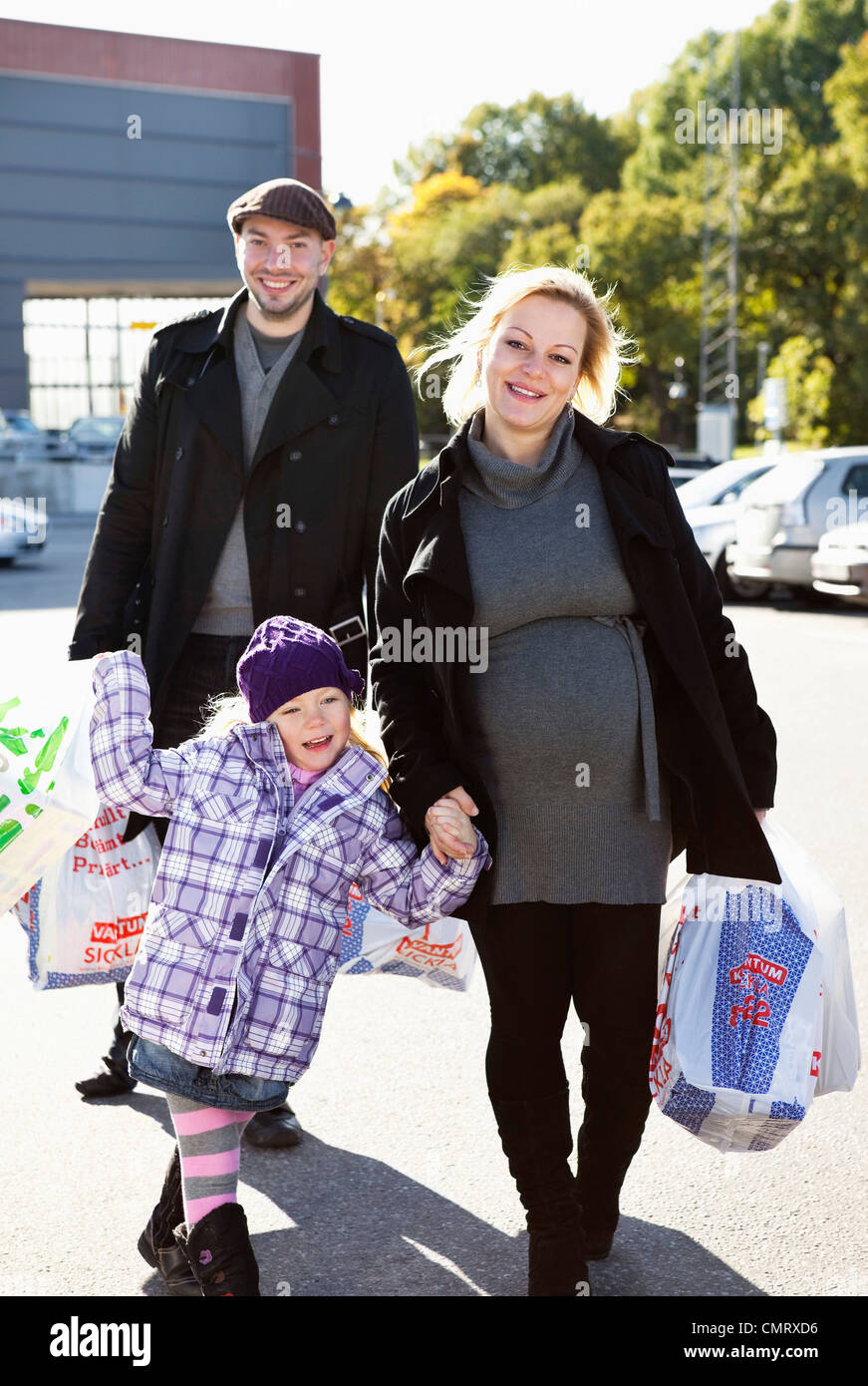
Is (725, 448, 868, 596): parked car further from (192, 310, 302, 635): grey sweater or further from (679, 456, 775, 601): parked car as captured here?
(192, 310, 302, 635): grey sweater

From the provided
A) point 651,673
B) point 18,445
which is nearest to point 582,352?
point 651,673

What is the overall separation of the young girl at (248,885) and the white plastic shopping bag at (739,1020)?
1.89 ft

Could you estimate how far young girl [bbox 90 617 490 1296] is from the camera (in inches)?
107

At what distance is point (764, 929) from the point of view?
10.1ft

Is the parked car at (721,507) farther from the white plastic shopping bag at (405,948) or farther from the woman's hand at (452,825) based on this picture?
the woman's hand at (452,825)

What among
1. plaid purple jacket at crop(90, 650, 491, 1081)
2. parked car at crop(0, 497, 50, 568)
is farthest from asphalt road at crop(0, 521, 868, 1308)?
parked car at crop(0, 497, 50, 568)

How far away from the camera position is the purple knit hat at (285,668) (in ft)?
9.32

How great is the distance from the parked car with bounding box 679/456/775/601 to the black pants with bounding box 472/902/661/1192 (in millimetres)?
12908

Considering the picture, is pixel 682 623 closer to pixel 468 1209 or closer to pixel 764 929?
pixel 764 929

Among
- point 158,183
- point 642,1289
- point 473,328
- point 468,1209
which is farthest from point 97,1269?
point 158,183

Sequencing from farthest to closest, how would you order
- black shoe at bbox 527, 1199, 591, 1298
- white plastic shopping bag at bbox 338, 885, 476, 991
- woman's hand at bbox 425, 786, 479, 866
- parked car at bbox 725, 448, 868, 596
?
parked car at bbox 725, 448, 868, 596 < white plastic shopping bag at bbox 338, 885, 476, 991 < black shoe at bbox 527, 1199, 591, 1298 < woman's hand at bbox 425, 786, 479, 866

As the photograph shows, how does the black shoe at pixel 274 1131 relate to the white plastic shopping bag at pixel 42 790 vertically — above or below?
below

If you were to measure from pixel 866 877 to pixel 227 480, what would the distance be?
3513mm

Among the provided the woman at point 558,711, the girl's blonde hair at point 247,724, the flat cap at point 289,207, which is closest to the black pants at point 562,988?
the woman at point 558,711
